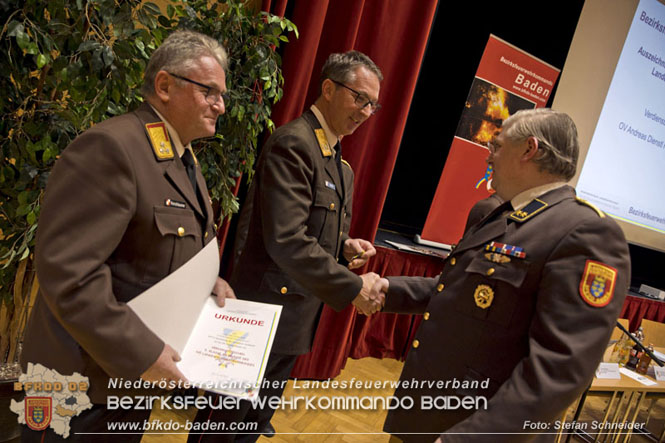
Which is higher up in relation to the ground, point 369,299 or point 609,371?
point 369,299

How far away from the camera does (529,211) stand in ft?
4.11

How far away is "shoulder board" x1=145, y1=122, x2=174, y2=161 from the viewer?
3.73ft

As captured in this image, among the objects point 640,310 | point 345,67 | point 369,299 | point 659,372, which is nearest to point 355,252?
point 369,299

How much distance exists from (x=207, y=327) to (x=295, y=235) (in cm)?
56

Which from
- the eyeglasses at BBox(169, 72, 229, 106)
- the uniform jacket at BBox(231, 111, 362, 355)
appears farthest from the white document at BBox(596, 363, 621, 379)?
the eyeglasses at BBox(169, 72, 229, 106)

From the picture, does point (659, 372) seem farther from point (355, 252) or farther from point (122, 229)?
point (122, 229)

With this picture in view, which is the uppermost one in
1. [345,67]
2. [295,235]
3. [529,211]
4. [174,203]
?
[345,67]

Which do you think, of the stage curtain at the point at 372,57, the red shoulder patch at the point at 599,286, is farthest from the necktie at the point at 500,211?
the stage curtain at the point at 372,57

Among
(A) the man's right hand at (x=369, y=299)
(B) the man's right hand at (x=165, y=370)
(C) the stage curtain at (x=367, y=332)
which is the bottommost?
(C) the stage curtain at (x=367, y=332)

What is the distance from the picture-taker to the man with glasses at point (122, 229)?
3.15ft

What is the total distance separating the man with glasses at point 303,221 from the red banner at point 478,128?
2300 mm

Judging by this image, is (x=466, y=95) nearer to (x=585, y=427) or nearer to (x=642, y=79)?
(x=642, y=79)

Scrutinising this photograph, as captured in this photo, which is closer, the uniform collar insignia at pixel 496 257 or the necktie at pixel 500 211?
the uniform collar insignia at pixel 496 257

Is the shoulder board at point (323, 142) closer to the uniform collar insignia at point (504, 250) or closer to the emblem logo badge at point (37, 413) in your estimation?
the uniform collar insignia at point (504, 250)
